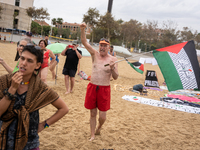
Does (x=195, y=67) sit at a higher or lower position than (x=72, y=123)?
higher

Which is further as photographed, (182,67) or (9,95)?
(182,67)

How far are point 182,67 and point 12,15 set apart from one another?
5513 cm

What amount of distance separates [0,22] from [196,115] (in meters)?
54.7

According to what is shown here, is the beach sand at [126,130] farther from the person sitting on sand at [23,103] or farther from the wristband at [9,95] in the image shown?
the wristband at [9,95]

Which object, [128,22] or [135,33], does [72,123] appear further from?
[128,22]

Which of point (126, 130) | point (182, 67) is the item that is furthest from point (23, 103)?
point (182, 67)

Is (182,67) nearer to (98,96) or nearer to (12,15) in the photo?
(98,96)

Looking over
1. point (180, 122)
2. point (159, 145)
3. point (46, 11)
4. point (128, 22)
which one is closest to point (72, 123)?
point (159, 145)

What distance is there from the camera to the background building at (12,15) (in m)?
48.2

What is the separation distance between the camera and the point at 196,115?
20.1 feet

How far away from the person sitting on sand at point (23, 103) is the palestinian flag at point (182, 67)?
3775 millimetres

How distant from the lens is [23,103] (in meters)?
1.53

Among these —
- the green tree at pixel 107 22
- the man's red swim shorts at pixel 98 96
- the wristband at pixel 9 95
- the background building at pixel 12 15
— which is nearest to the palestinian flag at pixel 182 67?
the man's red swim shorts at pixel 98 96

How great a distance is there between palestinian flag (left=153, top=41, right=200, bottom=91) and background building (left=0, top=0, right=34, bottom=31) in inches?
1949
